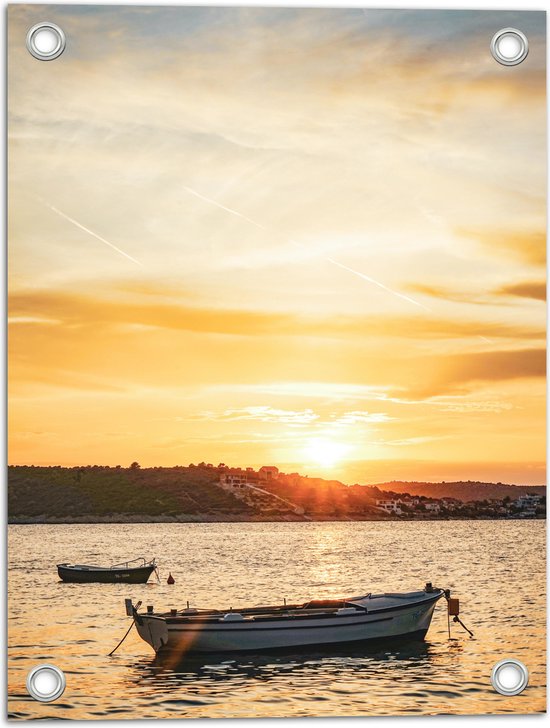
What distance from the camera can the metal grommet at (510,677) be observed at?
6.41 m

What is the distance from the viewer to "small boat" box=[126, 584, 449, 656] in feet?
33.4

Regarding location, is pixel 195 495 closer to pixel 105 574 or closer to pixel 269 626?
pixel 105 574

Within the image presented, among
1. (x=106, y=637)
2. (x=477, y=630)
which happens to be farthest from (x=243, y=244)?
(x=477, y=630)

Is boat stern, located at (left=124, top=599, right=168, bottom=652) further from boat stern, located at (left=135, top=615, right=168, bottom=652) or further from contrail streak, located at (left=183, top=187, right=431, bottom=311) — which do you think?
contrail streak, located at (left=183, top=187, right=431, bottom=311)

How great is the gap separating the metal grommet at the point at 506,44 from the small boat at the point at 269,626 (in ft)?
20.4

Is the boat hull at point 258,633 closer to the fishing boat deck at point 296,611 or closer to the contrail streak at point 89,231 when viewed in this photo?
the fishing boat deck at point 296,611

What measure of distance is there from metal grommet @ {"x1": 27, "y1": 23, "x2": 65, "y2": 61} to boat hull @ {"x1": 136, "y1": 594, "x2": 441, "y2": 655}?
238 inches

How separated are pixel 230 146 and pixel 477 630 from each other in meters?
9.93

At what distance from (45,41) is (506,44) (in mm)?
3104

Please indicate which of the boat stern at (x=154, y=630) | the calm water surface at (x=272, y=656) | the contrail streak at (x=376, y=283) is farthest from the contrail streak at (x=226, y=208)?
the boat stern at (x=154, y=630)

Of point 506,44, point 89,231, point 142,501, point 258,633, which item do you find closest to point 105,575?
point 142,501

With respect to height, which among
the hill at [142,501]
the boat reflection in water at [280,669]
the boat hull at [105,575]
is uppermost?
the hill at [142,501]

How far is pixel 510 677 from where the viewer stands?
6.46 metres

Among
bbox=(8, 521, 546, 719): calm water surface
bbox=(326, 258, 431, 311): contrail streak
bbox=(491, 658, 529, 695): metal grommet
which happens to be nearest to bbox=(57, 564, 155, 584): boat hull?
bbox=(8, 521, 546, 719): calm water surface
